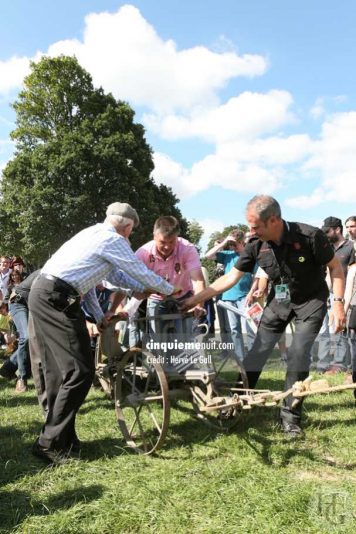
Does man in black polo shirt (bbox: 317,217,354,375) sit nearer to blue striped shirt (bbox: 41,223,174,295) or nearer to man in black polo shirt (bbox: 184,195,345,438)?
man in black polo shirt (bbox: 184,195,345,438)

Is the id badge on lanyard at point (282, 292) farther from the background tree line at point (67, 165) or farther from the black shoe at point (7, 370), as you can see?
the background tree line at point (67, 165)

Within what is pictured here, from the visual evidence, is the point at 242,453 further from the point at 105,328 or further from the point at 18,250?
the point at 18,250

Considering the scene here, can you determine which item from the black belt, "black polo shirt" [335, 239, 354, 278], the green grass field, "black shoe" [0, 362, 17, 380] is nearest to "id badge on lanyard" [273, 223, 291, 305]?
the green grass field

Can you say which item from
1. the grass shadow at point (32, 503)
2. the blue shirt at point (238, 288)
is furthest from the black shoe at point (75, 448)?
the blue shirt at point (238, 288)

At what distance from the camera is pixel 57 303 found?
128 inches

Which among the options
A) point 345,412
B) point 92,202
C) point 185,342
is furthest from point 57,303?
point 92,202

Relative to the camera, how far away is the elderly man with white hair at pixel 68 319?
3.24 metres

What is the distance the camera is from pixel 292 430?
3637mm

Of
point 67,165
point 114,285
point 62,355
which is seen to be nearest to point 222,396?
point 62,355

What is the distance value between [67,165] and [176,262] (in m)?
20.7

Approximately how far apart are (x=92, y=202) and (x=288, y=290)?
21273 millimetres

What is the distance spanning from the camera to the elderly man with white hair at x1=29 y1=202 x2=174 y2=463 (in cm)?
324

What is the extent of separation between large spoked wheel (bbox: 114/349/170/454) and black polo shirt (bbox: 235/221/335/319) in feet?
4.07

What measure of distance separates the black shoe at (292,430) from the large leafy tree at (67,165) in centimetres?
2073
